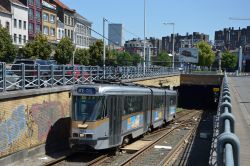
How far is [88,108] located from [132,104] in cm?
380

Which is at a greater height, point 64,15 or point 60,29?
point 64,15

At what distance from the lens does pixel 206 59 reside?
13200 cm

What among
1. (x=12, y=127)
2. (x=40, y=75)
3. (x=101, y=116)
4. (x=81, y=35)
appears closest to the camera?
(x=12, y=127)

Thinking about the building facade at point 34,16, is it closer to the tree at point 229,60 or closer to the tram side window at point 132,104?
the tram side window at point 132,104

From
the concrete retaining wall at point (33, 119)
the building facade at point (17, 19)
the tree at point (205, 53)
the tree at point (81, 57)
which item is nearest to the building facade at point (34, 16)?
the building facade at point (17, 19)

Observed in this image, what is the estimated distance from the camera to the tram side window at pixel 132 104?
67.8ft

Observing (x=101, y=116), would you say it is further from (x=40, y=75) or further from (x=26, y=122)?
(x=40, y=75)

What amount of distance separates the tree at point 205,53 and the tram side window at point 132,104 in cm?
10853

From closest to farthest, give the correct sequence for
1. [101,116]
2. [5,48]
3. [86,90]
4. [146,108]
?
[101,116] < [86,90] < [146,108] < [5,48]

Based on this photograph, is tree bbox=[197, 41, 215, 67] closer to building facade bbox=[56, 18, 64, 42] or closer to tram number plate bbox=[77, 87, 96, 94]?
building facade bbox=[56, 18, 64, 42]

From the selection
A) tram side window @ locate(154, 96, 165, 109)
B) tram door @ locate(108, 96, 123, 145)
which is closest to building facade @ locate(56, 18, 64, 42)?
tram side window @ locate(154, 96, 165, 109)

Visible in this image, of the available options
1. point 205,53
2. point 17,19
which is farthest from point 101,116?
point 205,53

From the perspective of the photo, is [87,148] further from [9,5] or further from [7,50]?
[9,5]

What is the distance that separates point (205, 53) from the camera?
130750 millimetres
